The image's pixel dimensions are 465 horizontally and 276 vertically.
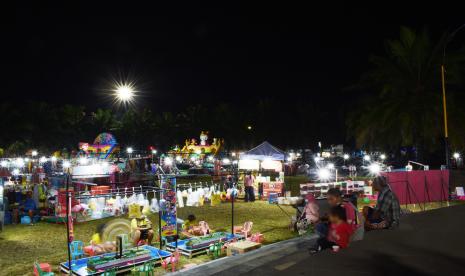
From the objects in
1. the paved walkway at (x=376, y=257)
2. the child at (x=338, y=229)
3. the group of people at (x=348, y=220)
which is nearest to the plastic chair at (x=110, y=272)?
the paved walkway at (x=376, y=257)

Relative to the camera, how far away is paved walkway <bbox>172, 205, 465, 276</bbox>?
6.31 m

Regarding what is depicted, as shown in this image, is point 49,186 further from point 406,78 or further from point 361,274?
point 406,78

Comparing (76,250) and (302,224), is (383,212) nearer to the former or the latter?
(302,224)

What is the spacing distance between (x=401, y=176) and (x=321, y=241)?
32.6 feet

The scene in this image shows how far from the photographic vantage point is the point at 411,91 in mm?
23844

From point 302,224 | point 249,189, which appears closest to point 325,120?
point 249,189

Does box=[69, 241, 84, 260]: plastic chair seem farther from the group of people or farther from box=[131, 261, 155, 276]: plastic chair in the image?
the group of people

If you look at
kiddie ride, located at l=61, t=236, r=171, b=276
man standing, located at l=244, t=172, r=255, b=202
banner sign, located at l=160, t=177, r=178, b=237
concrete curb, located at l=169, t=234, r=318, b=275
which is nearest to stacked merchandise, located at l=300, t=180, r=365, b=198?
man standing, located at l=244, t=172, r=255, b=202

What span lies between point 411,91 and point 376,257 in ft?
63.5

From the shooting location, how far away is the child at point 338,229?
6836mm

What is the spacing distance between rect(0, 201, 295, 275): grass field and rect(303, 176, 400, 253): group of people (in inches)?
121

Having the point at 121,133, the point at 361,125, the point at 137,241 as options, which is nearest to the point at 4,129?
the point at 121,133

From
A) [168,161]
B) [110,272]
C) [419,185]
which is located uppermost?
[168,161]

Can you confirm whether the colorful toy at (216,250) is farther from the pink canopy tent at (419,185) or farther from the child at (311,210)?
the pink canopy tent at (419,185)
